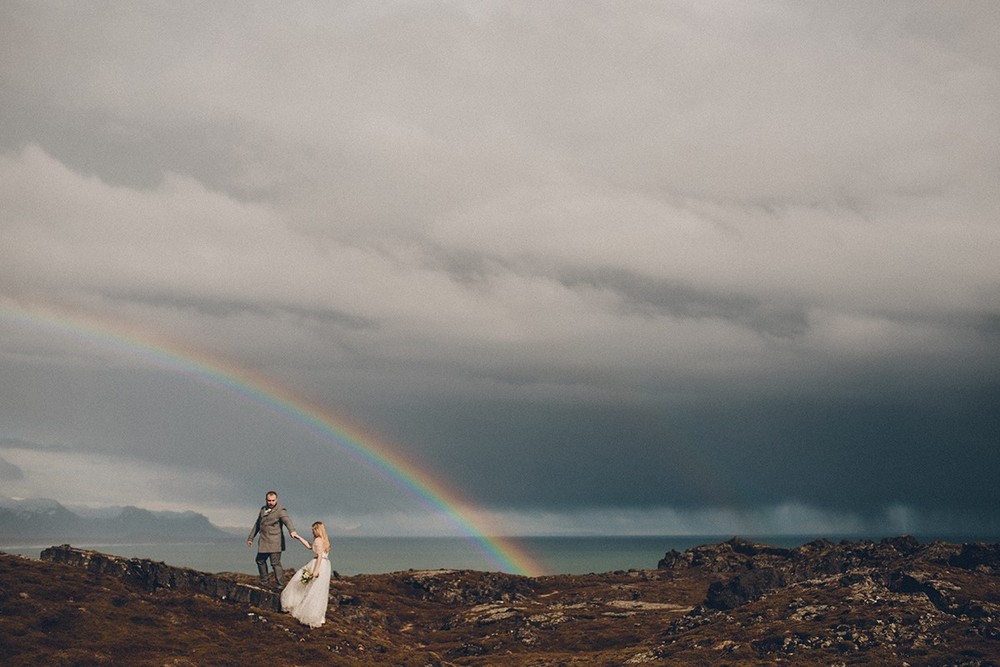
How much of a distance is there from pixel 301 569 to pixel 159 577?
1163cm

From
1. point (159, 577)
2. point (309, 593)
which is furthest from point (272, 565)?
point (159, 577)

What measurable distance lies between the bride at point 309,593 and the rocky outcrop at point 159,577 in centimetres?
223

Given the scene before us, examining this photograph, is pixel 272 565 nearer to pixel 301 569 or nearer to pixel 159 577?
pixel 301 569

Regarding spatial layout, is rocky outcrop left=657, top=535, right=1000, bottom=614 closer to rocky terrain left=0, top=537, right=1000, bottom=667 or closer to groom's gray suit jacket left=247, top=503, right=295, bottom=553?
rocky terrain left=0, top=537, right=1000, bottom=667

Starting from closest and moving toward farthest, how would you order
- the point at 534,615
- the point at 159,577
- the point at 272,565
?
the point at 272,565
the point at 159,577
the point at 534,615

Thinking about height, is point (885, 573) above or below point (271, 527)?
below

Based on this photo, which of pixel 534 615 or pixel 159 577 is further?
pixel 534 615

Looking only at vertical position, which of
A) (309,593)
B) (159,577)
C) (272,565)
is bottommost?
(309,593)

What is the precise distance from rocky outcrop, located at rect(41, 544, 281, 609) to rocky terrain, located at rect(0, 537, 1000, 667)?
11 cm

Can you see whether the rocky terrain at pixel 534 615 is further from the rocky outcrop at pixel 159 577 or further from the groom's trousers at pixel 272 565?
the groom's trousers at pixel 272 565

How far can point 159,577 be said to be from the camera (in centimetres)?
5775

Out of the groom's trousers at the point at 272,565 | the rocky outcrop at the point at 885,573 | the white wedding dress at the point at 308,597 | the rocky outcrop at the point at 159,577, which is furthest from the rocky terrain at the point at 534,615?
the groom's trousers at the point at 272,565

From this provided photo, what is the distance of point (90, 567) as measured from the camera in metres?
56.7

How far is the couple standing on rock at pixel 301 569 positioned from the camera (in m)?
51.1
